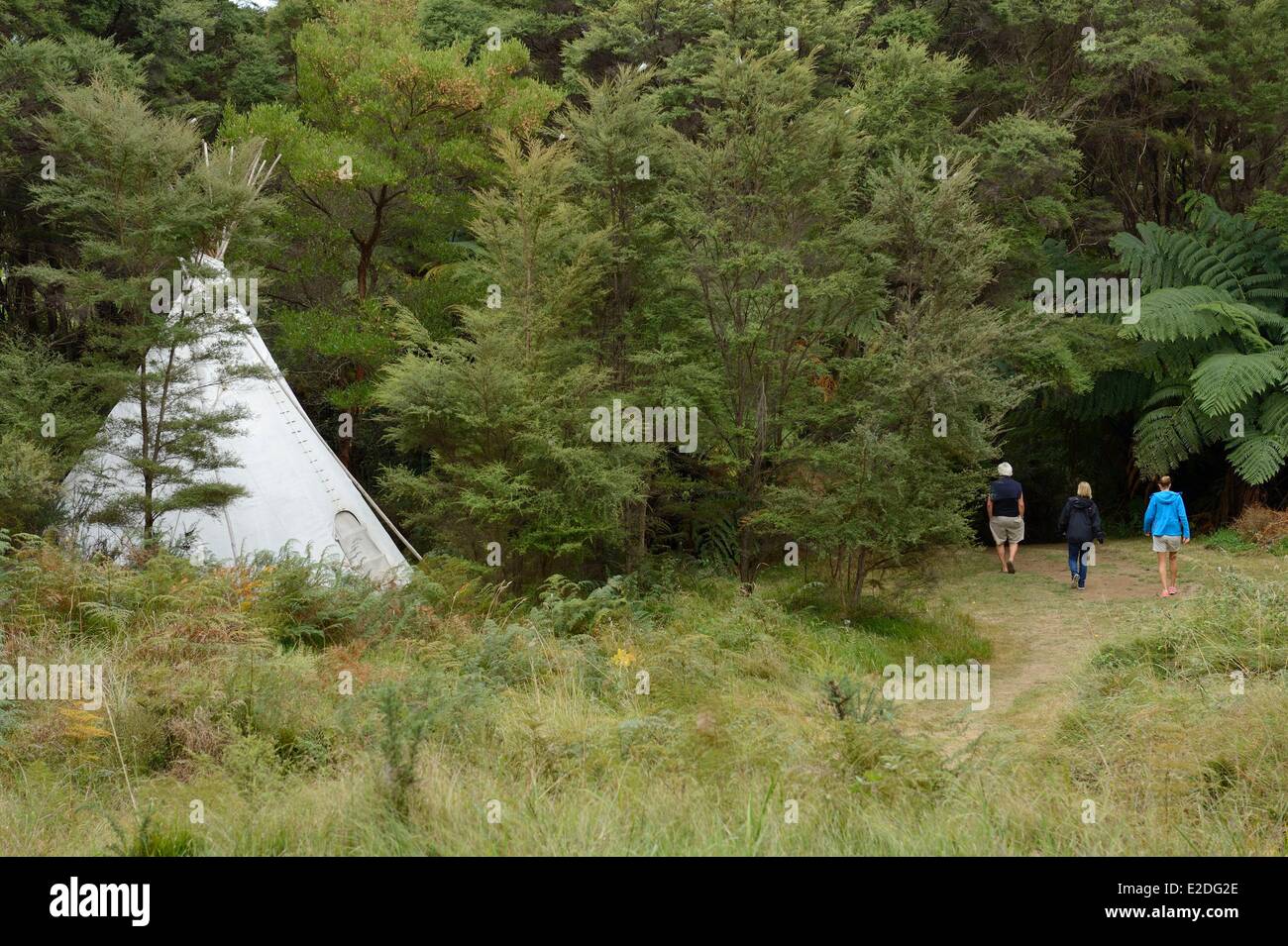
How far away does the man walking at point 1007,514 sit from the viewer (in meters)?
14.6

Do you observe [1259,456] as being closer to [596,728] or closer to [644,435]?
[644,435]

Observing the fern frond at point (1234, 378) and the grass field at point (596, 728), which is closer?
the grass field at point (596, 728)

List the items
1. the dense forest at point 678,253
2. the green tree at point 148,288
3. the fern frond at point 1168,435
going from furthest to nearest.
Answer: the fern frond at point 1168,435, the dense forest at point 678,253, the green tree at point 148,288

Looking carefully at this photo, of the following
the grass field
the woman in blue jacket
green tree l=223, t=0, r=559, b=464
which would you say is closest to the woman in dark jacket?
the woman in blue jacket

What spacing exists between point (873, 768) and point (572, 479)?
592cm

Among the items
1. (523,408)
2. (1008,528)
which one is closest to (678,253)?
(523,408)

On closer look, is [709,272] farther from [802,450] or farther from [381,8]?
[381,8]

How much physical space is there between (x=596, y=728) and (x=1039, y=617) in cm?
701

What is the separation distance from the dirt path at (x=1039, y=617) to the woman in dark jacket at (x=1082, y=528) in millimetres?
279

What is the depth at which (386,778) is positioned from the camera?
4.75 metres

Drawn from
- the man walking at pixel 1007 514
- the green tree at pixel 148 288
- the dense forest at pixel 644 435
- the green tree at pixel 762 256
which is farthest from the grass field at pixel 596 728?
the man walking at pixel 1007 514

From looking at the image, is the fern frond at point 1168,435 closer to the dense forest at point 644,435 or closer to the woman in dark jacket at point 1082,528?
the dense forest at point 644,435

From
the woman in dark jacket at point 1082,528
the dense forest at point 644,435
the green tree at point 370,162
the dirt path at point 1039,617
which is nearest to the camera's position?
the dense forest at point 644,435

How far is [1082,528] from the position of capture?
12.9 metres
